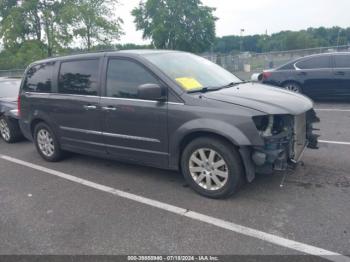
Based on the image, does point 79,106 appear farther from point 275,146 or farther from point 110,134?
point 275,146

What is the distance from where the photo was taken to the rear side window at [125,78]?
4496mm

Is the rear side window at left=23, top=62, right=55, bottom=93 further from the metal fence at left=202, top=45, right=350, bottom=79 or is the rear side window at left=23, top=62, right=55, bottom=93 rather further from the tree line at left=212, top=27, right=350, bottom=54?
the tree line at left=212, top=27, right=350, bottom=54

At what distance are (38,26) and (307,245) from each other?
30.7m

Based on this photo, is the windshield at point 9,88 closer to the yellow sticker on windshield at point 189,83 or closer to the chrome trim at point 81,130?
the chrome trim at point 81,130

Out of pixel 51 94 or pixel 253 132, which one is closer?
pixel 253 132

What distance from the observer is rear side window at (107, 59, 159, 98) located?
14.8 ft

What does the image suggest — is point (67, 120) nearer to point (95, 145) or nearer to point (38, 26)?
point (95, 145)

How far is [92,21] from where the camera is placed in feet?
89.9

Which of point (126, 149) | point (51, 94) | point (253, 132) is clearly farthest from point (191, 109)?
point (51, 94)

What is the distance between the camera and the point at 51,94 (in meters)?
5.65

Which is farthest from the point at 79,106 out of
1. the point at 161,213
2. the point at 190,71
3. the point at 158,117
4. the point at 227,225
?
the point at 227,225

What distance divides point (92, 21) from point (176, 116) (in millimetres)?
25480

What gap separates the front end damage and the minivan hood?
9 cm

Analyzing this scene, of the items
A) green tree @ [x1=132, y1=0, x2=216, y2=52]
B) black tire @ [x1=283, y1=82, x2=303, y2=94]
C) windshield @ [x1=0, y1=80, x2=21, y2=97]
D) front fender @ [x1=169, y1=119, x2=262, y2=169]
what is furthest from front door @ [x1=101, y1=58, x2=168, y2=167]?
green tree @ [x1=132, y1=0, x2=216, y2=52]
